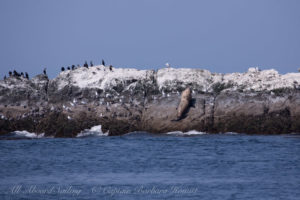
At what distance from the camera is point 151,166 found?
89.2 ft

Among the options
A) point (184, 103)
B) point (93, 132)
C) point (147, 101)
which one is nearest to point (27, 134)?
point (93, 132)

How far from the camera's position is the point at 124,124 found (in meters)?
39.0

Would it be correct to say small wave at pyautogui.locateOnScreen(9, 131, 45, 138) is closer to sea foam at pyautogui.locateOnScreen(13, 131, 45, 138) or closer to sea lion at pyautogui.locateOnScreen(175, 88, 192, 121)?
sea foam at pyautogui.locateOnScreen(13, 131, 45, 138)

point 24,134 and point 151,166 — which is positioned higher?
point 24,134

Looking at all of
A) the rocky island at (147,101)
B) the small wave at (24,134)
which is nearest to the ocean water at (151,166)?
the small wave at (24,134)

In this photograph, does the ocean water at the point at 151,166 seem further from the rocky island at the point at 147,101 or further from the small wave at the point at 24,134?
the rocky island at the point at 147,101

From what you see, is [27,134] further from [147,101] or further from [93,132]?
[147,101]

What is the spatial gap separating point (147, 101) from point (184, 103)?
352 centimetres

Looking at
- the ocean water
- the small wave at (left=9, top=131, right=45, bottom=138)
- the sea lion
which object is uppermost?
the sea lion

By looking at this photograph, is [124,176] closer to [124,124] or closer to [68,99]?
[124,124]

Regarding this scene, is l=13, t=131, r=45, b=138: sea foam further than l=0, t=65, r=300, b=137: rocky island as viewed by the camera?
Yes

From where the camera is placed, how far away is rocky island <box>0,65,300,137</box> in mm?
37625

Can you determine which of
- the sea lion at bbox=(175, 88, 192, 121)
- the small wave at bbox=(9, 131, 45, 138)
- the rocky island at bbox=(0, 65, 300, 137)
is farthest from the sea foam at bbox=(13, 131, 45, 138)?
the sea lion at bbox=(175, 88, 192, 121)

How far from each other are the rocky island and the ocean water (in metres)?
0.95
